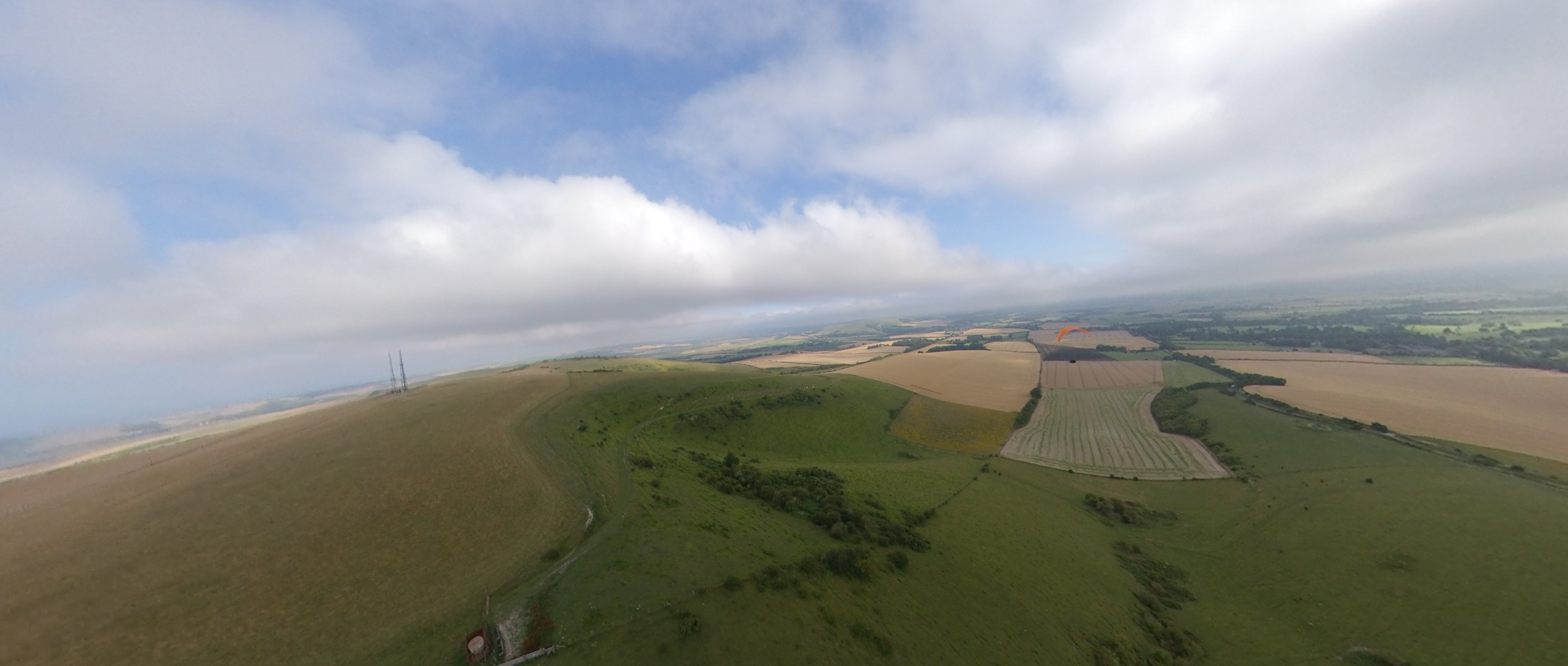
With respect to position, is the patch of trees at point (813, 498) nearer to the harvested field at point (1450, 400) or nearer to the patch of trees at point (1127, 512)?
the patch of trees at point (1127, 512)

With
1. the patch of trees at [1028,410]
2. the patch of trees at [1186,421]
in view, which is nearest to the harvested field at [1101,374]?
the patch of trees at [1028,410]

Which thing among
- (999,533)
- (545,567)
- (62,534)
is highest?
(62,534)

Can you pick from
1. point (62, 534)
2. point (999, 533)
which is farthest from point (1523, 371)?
point (62, 534)

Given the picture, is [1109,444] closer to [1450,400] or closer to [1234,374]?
[1450,400]

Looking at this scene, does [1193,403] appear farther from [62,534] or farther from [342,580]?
[62,534]

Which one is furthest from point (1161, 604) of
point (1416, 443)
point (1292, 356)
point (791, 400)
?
point (1292, 356)

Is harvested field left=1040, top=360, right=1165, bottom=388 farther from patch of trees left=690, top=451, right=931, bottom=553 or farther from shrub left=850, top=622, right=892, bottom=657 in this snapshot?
shrub left=850, top=622, right=892, bottom=657
